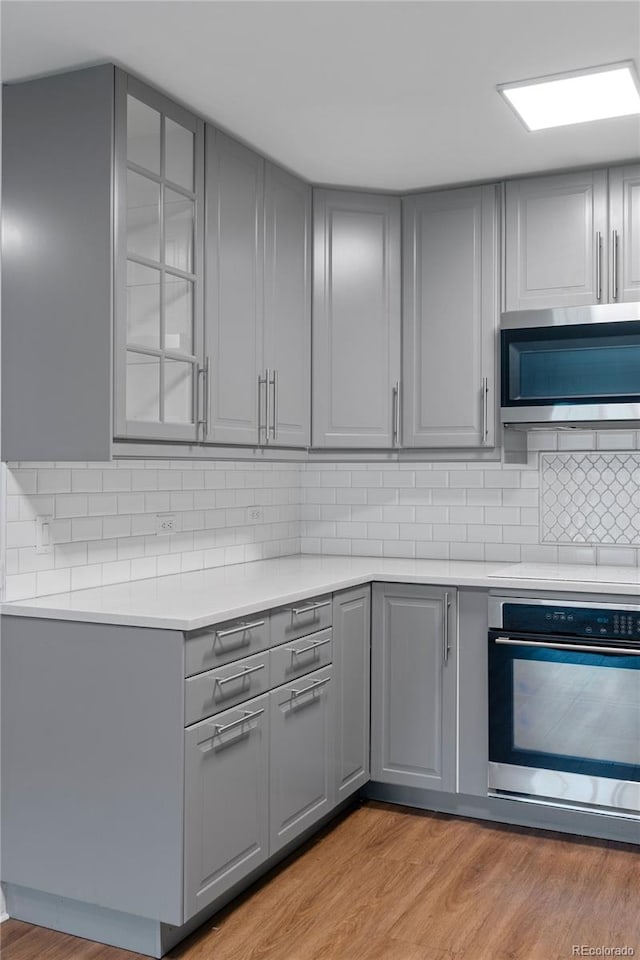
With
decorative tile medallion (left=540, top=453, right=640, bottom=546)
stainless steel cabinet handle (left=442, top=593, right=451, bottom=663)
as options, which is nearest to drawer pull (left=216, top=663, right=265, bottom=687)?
stainless steel cabinet handle (left=442, top=593, right=451, bottom=663)

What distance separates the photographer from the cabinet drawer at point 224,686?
7.88 ft

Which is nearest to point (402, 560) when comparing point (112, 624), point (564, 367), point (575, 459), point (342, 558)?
point (342, 558)

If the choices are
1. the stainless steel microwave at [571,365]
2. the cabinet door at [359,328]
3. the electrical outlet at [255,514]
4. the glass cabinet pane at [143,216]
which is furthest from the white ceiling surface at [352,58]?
the electrical outlet at [255,514]

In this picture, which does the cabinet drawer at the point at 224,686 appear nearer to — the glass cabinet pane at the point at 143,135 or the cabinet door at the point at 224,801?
the cabinet door at the point at 224,801

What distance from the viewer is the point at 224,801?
253 centimetres

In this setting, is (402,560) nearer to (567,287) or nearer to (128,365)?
(567,287)

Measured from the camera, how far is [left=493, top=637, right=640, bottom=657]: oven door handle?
308 centimetres

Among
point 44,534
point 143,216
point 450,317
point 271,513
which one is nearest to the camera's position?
point 143,216

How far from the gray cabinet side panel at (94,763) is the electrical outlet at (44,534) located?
0.27m

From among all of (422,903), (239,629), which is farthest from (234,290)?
(422,903)

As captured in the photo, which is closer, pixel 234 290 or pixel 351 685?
pixel 234 290

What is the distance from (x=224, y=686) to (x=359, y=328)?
6.00 ft

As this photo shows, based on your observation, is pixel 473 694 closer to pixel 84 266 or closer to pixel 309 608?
pixel 309 608

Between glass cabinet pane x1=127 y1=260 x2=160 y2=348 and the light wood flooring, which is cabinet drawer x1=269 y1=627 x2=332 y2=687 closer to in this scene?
the light wood flooring
